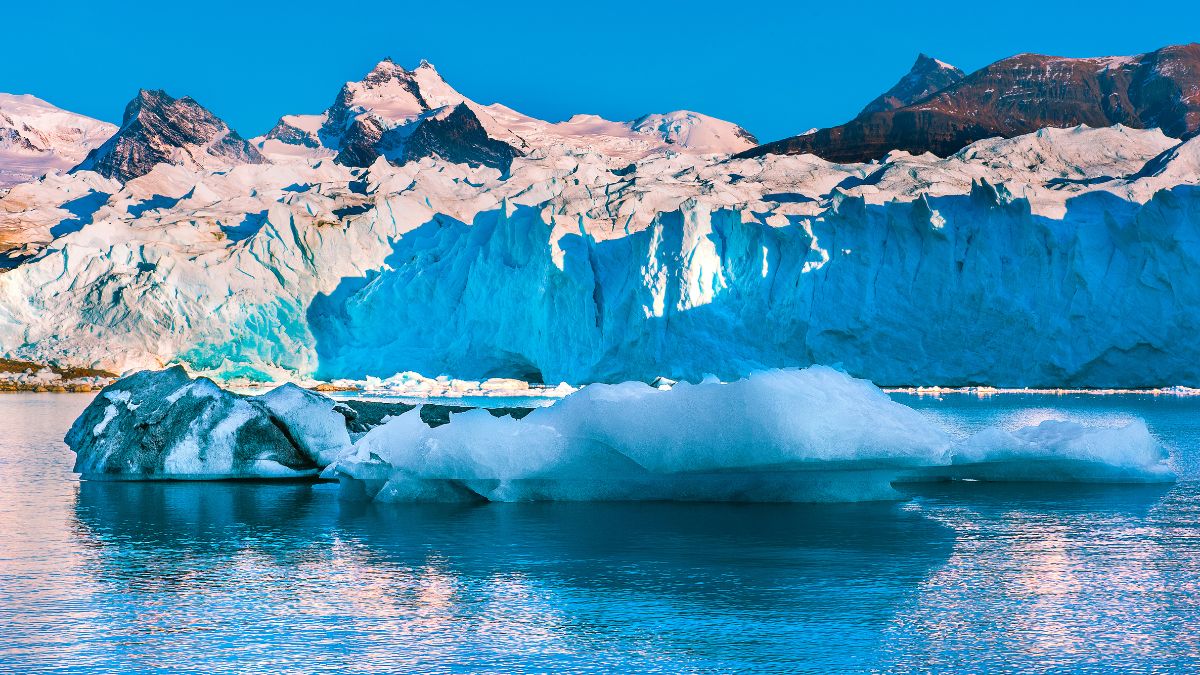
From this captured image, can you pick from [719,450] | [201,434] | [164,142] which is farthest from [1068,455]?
[164,142]

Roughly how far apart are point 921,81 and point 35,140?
144m

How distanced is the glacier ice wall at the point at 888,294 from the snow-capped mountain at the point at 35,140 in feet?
523

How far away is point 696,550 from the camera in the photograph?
26.2ft

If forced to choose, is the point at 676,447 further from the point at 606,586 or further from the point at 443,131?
the point at 443,131

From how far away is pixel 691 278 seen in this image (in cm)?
3541

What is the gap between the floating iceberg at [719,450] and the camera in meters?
9.77

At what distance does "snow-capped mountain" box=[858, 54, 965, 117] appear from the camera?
335ft

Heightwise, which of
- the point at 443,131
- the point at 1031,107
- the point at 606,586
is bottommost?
the point at 606,586

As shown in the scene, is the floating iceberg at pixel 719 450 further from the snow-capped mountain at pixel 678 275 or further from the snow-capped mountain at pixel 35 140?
the snow-capped mountain at pixel 35 140

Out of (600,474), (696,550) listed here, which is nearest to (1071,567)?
(696,550)

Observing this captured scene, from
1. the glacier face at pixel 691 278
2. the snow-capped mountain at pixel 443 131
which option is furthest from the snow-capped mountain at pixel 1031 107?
the snow-capped mountain at pixel 443 131

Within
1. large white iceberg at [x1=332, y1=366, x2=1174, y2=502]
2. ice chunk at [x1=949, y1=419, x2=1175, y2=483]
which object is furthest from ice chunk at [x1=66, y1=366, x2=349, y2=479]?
ice chunk at [x1=949, y1=419, x2=1175, y2=483]

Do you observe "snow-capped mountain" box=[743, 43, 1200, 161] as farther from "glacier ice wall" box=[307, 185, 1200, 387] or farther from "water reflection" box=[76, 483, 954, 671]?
"water reflection" box=[76, 483, 954, 671]

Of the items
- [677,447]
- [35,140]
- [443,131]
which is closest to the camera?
[677,447]
